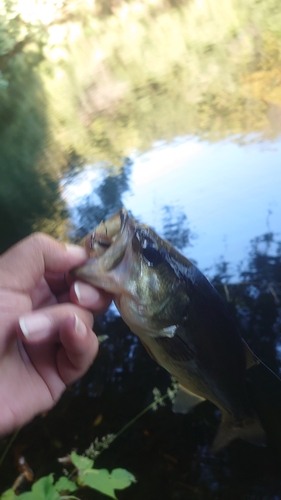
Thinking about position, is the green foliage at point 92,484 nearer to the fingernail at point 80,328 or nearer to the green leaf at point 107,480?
the green leaf at point 107,480

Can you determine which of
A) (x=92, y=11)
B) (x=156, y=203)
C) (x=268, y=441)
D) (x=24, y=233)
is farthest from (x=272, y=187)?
(x=92, y=11)

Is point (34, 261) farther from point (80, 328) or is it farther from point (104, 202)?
point (104, 202)

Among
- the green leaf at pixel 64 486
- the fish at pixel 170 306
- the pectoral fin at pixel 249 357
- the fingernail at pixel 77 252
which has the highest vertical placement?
the fingernail at pixel 77 252

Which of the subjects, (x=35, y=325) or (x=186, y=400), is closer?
(x=35, y=325)

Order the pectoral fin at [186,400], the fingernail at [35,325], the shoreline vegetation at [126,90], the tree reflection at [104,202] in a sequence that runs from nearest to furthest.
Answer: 1. the fingernail at [35,325]
2. the pectoral fin at [186,400]
3. the tree reflection at [104,202]
4. the shoreline vegetation at [126,90]

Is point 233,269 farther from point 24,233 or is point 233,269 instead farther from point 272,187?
point 24,233

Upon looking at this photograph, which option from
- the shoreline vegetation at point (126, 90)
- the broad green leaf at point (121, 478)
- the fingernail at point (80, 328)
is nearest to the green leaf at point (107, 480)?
the broad green leaf at point (121, 478)

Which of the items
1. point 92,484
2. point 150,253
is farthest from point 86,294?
point 92,484
